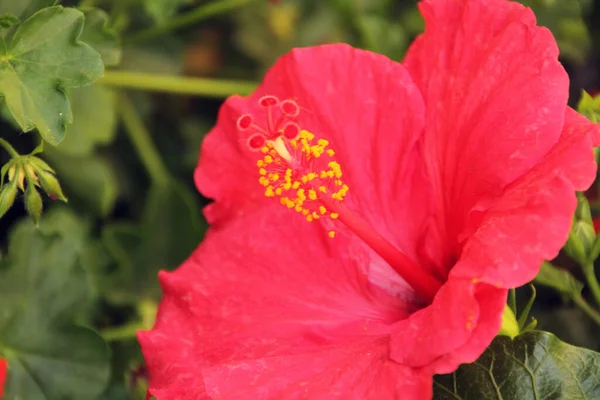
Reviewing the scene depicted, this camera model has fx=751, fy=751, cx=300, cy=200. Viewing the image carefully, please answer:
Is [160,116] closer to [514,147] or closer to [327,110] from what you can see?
[327,110]

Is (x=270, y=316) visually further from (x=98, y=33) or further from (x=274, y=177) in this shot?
(x=98, y=33)

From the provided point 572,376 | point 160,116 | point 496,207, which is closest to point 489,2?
point 496,207

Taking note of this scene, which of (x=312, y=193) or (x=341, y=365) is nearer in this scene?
(x=341, y=365)

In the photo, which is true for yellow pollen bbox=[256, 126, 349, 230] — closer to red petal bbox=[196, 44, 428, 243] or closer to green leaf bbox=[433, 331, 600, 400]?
red petal bbox=[196, 44, 428, 243]

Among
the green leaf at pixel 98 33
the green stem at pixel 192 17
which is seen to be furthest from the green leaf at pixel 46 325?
the green stem at pixel 192 17

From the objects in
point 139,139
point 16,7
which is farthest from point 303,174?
point 139,139

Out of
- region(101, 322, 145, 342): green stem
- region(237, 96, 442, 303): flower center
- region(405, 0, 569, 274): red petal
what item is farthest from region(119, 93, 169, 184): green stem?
region(405, 0, 569, 274): red petal

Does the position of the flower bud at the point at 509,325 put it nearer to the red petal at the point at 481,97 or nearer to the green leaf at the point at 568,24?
the red petal at the point at 481,97
